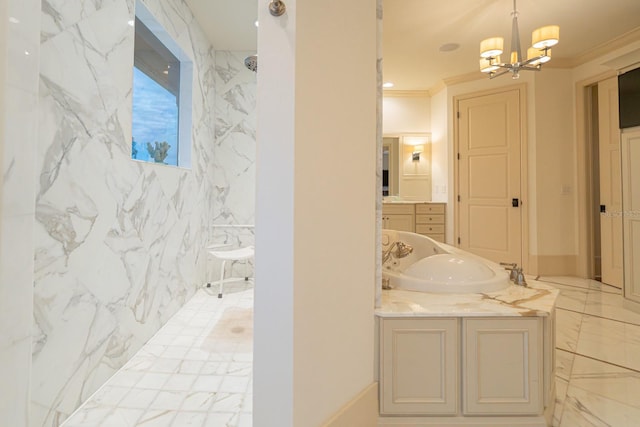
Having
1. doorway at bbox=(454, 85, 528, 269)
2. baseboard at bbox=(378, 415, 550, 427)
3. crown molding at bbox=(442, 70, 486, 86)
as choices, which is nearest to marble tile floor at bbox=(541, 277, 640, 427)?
baseboard at bbox=(378, 415, 550, 427)

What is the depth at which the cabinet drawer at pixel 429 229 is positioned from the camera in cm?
522

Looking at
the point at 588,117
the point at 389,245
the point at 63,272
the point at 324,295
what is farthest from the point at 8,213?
A: the point at 588,117

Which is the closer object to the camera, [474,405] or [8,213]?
[8,213]

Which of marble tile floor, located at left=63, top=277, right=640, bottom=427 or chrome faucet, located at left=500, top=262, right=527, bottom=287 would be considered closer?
marble tile floor, located at left=63, top=277, right=640, bottom=427

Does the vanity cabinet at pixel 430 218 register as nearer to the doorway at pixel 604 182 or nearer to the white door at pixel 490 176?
the white door at pixel 490 176

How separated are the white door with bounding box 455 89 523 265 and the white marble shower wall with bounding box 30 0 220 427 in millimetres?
3989

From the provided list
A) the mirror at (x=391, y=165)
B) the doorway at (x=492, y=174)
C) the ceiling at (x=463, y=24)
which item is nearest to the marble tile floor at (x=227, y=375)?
the doorway at (x=492, y=174)

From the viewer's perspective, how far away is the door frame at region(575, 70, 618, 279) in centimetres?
439

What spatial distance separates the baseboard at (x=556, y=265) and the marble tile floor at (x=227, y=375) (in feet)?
4.35

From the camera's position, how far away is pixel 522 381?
1.52 meters

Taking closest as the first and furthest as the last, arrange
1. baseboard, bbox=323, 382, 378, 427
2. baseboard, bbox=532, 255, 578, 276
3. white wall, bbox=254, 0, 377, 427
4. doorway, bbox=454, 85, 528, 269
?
white wall, bbox=254, 0, 377, 427
baseboard, bbox=323, 382, 378, 427
baseboard, bbox=532, 255, 578, 276
doorway, bbox=454, 85, 528, 269

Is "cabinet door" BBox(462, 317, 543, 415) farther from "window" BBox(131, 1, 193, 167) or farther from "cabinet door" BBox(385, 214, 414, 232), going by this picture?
"cabinet door" BBox(385, 214, 414, 232)

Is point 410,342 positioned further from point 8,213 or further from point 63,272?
point 63,272

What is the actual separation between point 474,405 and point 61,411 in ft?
6.02
